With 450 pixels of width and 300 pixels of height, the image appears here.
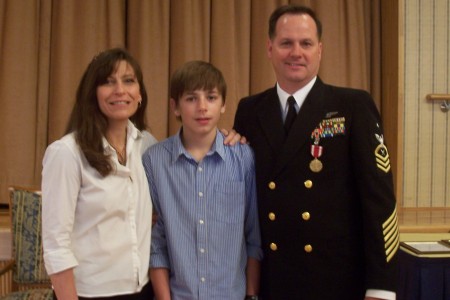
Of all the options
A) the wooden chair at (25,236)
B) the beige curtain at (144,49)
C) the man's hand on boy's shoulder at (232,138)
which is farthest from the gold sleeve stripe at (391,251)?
the beige curtain at (144,49)

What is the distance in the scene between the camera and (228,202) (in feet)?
4.94

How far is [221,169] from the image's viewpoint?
1.52 metres

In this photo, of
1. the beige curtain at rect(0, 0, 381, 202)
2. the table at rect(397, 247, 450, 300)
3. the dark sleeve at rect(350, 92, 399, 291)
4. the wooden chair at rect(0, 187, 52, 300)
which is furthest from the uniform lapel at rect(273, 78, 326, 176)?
the beige curtain at rect(0, 0, 381, 202)

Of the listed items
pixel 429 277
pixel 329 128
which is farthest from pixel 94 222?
pixel 429 277

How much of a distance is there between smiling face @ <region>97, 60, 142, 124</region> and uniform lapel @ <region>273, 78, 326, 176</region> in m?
0.48

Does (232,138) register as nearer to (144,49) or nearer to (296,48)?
(296,48)

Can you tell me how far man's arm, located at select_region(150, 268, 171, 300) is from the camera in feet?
4.88

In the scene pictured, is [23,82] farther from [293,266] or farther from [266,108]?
[293,266]

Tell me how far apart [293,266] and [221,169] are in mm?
370

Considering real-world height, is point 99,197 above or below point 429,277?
above

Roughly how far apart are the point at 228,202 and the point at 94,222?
0.40 m

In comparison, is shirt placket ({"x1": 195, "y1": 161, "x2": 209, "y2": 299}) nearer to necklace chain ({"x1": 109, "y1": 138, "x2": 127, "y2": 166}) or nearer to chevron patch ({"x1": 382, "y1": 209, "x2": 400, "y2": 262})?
necklace chain ({"x1": 109, "y1": 138, "x2": 127, "y2": 166})

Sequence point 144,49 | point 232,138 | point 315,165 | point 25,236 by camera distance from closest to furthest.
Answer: point 315,165 → point 232,138 → point 25,236 → point 144,49

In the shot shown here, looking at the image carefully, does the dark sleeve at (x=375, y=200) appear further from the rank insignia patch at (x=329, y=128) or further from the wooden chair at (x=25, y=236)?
the wooden chair at (x=25, y=236)
